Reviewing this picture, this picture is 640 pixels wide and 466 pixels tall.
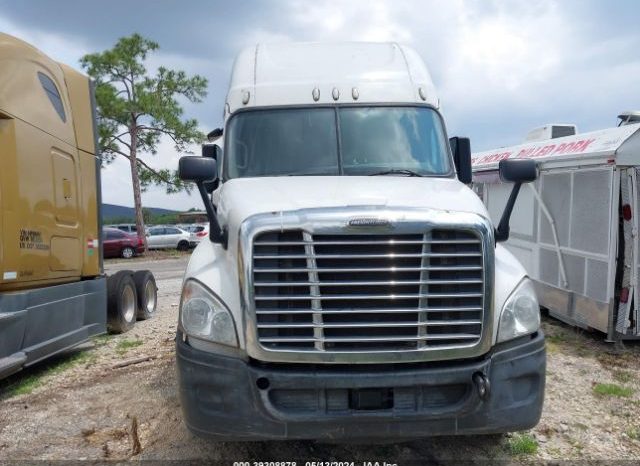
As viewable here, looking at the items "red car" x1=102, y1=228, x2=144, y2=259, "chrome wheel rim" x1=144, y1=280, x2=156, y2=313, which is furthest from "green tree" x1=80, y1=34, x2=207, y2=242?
"chrome wheel rim" x1=144, y1=280, x2=156, y2=313

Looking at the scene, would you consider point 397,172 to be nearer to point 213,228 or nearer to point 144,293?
point 213,228

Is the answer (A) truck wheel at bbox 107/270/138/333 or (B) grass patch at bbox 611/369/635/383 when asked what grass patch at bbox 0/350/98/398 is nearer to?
(A) truck wheel at bbox 107/270/138/333

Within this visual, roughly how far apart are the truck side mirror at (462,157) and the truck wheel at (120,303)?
5.40 m

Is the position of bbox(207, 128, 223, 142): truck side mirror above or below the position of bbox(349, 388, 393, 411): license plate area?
above

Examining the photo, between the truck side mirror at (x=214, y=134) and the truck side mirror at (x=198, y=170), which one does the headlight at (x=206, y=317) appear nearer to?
the truck side mirror at (x=198, y=170)

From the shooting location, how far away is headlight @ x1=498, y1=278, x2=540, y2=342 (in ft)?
11.5

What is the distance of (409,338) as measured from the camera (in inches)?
134

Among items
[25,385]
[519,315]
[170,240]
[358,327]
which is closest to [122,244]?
[170,240]

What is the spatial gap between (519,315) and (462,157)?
197cm

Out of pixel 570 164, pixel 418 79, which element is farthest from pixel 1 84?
pixel 570 164

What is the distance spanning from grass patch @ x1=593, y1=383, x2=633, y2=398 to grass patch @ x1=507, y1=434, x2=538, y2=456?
154cm

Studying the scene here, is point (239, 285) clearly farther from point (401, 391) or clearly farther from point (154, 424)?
point (154, 424)

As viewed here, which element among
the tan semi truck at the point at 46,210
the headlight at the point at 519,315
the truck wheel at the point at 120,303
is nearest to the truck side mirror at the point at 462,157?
the headlight at the point at 519,315

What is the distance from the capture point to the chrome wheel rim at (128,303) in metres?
8.54
